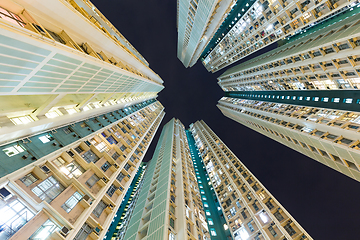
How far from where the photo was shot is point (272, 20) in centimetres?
5153

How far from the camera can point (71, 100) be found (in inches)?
991

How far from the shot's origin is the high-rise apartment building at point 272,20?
127 ft

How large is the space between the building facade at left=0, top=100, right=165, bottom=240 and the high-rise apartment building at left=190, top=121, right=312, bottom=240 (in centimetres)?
2841

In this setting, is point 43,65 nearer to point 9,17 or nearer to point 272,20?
point 9,17

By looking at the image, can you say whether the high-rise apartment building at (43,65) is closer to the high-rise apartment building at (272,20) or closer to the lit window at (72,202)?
the lit window at (72,202)

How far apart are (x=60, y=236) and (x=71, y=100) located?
19.0 meters

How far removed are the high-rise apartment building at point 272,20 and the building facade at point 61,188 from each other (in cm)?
5692

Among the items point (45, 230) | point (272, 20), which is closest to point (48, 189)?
point (45, 230)

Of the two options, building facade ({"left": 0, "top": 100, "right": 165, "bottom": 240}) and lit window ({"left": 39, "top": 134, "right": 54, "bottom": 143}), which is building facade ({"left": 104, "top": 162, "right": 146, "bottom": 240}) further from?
lit window ({"left": 39, "top": 134, "right": 54, "bottom": 143})

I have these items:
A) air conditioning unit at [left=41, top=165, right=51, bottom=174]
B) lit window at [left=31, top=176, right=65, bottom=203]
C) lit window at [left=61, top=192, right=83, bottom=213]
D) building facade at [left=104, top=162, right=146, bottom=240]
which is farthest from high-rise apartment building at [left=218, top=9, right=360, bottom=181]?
building facade at [left=104, top=162, right=146, bottom=240]

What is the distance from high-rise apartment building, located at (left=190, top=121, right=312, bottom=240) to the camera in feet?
99.9

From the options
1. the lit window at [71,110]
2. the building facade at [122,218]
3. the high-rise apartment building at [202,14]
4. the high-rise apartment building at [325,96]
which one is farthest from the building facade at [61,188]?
the high-rise apartment building at [202,14]

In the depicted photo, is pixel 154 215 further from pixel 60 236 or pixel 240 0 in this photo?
pixel 240 0

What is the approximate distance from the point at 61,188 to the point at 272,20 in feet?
Answer: 227
